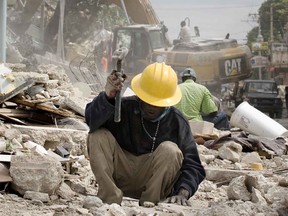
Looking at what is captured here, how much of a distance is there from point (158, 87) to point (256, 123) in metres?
6.06

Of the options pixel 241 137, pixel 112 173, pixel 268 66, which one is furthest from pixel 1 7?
pixel 268 66

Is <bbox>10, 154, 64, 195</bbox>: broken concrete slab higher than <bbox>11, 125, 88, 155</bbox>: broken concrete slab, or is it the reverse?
<bbox>10, 154, 64, 195</bbox>: broken concrete slab

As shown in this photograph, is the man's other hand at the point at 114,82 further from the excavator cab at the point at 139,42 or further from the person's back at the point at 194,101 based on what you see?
the excavator cab at the point at 139,42

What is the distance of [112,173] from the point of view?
5449 mm

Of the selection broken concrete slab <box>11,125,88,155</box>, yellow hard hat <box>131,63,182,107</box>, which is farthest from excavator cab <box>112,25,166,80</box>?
yellow hard hat <box>131,63,182,107</box>

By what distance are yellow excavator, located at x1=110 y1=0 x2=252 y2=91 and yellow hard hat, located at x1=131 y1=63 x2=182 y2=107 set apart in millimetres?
17415

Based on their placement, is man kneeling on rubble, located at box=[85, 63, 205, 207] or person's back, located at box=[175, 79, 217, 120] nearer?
man kneeling on rubble, located at box=[85, 63, 205, 207]

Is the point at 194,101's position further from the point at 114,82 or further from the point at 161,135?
A: the point at 114,82

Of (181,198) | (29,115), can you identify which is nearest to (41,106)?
(29,115)

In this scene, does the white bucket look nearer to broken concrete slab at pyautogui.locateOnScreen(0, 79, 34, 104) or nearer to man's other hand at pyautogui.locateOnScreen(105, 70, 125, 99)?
broken concrete slab at pyautogui.locateOnScreen(0, 79, 34, 104)

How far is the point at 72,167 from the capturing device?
6.64m

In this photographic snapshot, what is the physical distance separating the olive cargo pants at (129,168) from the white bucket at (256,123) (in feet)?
19.1

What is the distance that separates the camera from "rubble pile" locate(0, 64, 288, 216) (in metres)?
5.01

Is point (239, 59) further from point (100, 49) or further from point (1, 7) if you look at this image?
point (1, 7)
